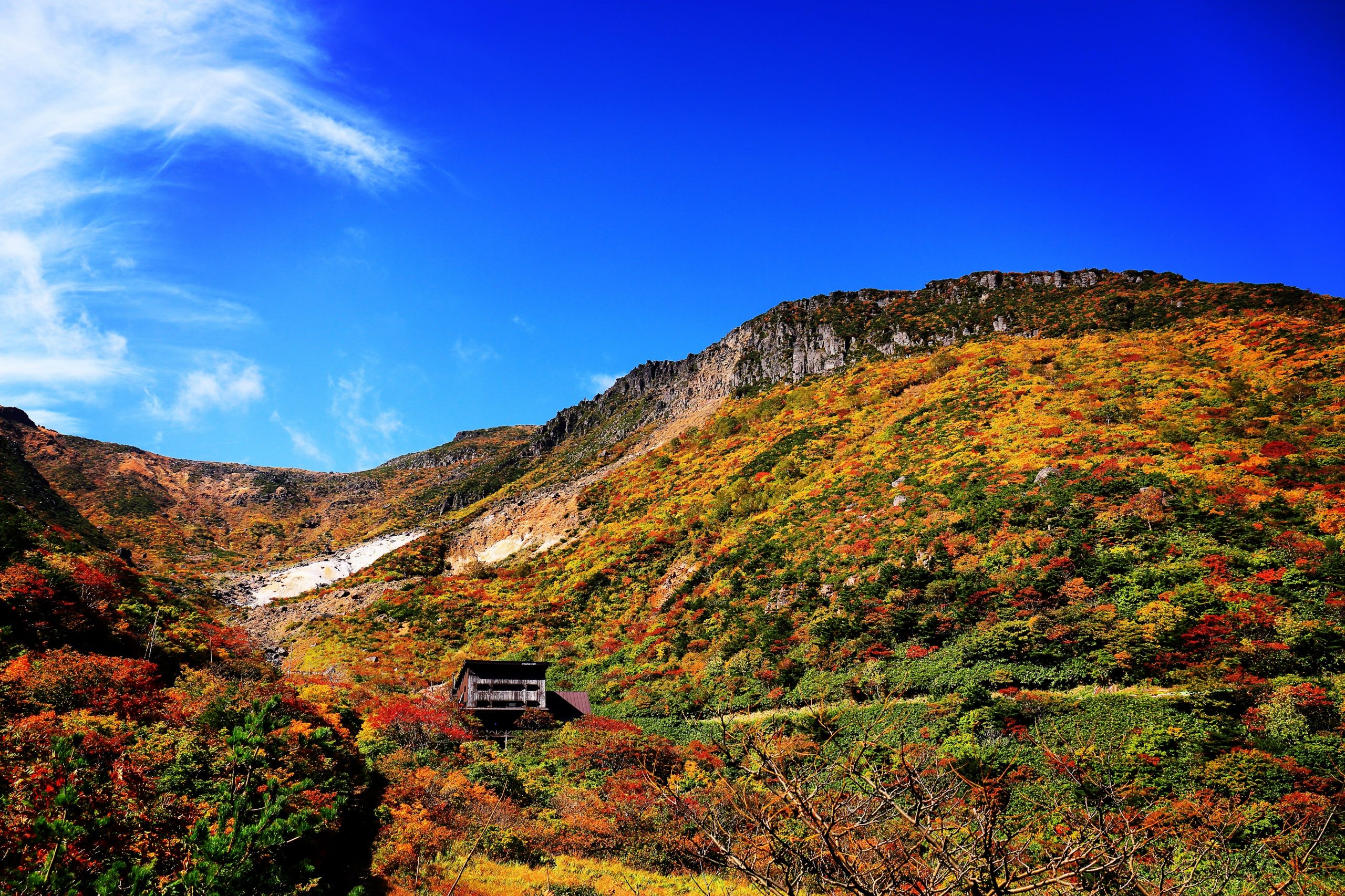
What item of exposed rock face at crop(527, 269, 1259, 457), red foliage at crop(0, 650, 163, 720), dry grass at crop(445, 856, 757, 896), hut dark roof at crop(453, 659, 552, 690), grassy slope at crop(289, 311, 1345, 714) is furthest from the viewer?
exposed rock face at crop(527, 269, 1259, 457)

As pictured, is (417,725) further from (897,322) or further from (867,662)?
(897,322)

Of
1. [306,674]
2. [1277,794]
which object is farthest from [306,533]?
[1277,794]

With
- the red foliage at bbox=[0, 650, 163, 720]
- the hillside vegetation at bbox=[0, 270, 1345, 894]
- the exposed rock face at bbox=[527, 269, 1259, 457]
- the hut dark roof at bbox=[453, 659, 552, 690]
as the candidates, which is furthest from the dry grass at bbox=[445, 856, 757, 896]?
the exposed rock face at bbox=[527, 269, 1259, 457]

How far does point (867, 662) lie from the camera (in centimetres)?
3045

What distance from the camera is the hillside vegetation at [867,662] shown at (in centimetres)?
872

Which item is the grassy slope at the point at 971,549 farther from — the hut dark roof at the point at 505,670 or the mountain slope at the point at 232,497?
the mountain slope at the point at 232,497

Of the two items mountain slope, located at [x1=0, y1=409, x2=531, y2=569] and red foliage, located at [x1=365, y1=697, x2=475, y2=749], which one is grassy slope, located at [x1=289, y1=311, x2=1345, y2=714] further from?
mountain slope, located at [x1=0, y1=409, x2=531, y2=569]

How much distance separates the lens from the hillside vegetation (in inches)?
343

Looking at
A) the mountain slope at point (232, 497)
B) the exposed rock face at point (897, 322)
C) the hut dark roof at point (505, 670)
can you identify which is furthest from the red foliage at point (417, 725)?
the mountain slope at point (232, 497)

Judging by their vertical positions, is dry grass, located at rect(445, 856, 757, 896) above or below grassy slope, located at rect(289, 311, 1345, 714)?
below

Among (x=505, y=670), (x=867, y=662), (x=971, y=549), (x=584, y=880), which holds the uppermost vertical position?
(x=971, y=549)

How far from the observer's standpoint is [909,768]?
419cm

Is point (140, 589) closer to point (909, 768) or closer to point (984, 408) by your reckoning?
point (909, 768)

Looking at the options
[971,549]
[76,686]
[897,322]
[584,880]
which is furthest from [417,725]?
[897,322]
